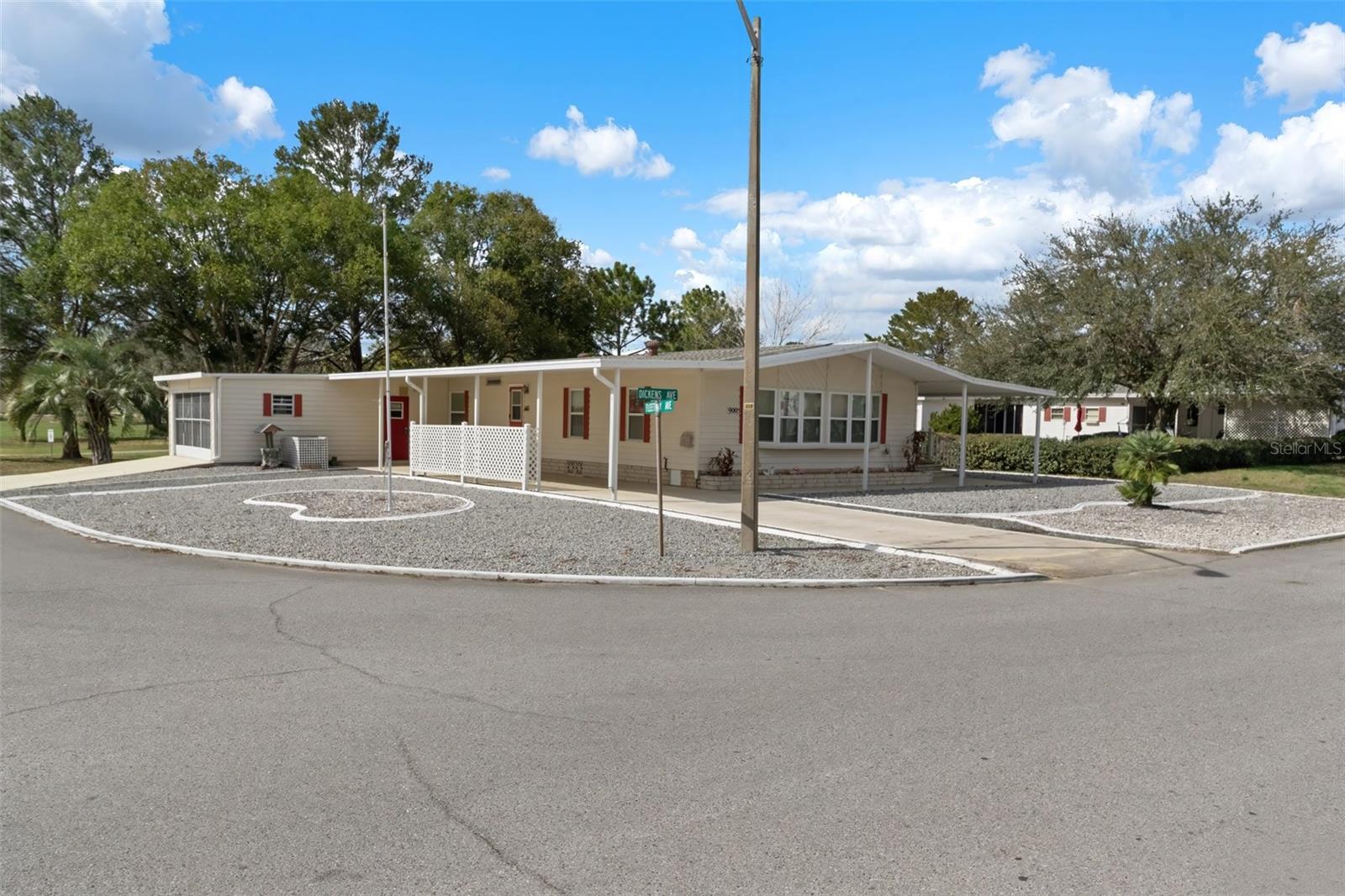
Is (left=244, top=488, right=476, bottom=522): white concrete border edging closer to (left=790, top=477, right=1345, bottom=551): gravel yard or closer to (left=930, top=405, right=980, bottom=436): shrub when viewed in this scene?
(left=790, top=477, right=1345, bottom=551): gravel yard

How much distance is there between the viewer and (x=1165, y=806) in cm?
406

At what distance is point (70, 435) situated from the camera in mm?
30109

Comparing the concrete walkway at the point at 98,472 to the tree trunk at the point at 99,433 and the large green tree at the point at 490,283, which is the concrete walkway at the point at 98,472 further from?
the large green tree at the point at 490,283

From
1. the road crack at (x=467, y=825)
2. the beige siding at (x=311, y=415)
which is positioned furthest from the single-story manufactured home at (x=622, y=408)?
the road crack at (x=467, y=825)

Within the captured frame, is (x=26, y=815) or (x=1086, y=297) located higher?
(x=1086, y=297)

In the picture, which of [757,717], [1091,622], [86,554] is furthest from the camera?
[86,554]

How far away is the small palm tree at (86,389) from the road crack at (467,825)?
2781 cm

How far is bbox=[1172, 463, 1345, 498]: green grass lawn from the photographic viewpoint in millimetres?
23016

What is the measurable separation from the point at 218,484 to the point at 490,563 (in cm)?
1136

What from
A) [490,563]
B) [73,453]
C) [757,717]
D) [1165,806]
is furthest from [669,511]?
[73,453]

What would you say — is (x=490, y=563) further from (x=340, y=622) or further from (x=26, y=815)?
(x=26, y=815)

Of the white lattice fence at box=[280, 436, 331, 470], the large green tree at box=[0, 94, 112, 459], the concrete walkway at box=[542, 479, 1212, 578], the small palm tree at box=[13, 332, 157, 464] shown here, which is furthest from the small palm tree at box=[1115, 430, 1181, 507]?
the large green tree at box=[0, 94, 112, 459]

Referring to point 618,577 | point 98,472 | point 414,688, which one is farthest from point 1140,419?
point 414,688

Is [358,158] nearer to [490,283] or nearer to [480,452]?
[490,283]
